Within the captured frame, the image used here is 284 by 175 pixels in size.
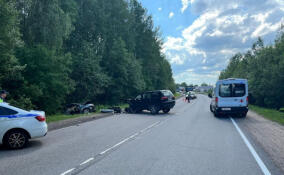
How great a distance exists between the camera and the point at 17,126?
26.9 feet

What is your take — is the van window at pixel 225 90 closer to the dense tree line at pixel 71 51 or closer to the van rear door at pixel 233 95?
the van rear door at pixel 233 95

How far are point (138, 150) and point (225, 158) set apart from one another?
2.52m

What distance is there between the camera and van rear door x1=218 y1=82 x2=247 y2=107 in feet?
55.5

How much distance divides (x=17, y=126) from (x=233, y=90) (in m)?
13.6

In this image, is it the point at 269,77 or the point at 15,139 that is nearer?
the point at 15,139

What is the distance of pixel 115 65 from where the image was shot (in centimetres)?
3756

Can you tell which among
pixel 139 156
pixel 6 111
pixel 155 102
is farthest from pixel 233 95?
pixel 6 111

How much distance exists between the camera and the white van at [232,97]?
16.9m

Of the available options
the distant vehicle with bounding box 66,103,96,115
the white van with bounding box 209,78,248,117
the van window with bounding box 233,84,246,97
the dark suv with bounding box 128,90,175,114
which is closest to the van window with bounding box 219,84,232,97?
the white van with bounding box 209,78,248,117

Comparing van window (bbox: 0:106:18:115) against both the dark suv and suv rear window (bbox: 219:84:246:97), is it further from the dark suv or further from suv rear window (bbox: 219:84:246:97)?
the dark suv

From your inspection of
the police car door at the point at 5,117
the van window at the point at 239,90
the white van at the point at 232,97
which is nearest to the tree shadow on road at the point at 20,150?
the police car door at the point at 5,117

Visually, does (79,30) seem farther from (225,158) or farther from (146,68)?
(225,158)

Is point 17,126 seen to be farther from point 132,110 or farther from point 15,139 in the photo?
point 132,110

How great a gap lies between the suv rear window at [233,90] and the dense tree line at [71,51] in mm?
12501
